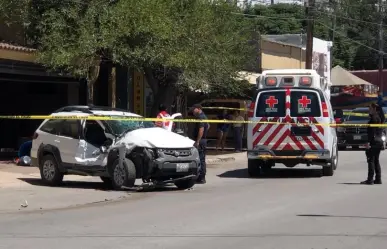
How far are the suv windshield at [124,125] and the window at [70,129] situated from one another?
0.75m

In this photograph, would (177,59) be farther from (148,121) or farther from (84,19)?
(148,121)

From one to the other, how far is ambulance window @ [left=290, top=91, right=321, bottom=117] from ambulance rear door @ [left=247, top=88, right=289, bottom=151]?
0.23 m

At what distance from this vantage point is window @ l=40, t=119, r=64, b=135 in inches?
651

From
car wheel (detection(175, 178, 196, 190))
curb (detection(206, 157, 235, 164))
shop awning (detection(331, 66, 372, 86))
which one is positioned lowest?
curb (detection(206, 157, 235, 164))

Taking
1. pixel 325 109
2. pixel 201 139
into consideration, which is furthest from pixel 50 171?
pixel 325 109

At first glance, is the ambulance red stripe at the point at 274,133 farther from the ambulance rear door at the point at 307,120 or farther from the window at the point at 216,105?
the window at the point at 216,105

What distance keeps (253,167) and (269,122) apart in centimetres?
154

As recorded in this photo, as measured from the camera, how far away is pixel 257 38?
36281 mm

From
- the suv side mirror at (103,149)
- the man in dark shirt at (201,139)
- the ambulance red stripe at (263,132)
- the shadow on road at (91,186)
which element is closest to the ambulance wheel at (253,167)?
the ambulance red stripe at (263,132)

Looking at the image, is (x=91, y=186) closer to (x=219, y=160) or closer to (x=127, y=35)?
(x=127, y=35)

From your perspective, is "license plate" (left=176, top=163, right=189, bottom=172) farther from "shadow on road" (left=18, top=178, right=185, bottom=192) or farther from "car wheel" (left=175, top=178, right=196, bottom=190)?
"shadow on road" (left=18, top=178, right=185, bottom=192)

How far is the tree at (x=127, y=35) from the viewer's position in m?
21.2

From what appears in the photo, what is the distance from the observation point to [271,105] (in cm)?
1867

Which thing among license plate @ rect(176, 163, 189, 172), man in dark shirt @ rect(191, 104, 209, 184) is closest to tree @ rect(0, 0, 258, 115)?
man in dark shirt @ rect(191, 104, 209, 184)
